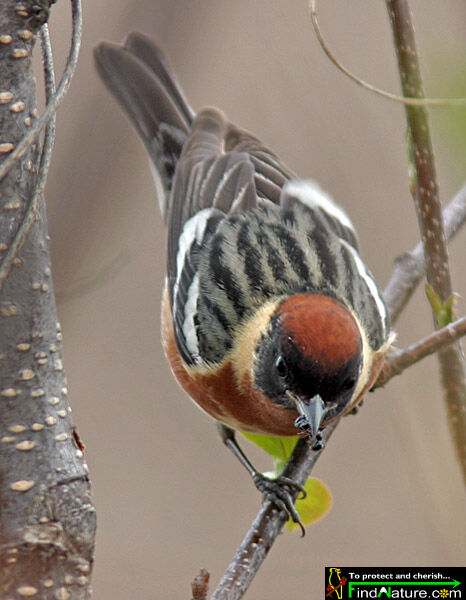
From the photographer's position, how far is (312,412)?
240 cm

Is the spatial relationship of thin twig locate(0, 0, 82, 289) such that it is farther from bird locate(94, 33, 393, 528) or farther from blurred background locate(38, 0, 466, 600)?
blurred background locate(38, 0, 466, 600)

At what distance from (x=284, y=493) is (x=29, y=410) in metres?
1.23

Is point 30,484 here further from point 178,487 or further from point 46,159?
point 178,487

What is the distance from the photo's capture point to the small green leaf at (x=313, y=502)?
223 centimetres

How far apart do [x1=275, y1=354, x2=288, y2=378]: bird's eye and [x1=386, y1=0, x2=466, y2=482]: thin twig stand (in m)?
0.50

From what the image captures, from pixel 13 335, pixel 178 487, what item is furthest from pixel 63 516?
pixel 178 487

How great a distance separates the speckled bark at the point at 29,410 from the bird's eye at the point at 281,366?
1178mm

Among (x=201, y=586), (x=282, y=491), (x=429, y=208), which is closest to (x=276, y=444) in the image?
(x=282, y=491)

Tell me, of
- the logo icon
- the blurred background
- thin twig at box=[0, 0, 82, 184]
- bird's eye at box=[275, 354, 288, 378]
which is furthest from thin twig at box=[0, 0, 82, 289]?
the blurred background

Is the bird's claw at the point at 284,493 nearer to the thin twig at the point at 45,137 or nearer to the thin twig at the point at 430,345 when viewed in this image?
the thin twig at the point at 430,345

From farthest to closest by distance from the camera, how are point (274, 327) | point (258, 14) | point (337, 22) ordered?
point (337, 22) < point (258, 14) < point (274, 327)

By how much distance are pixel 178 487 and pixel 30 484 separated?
3.71 meters

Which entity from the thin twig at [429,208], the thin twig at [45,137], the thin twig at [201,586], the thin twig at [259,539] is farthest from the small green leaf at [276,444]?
the thin twig at [45,137]

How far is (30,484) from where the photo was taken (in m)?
1.32
